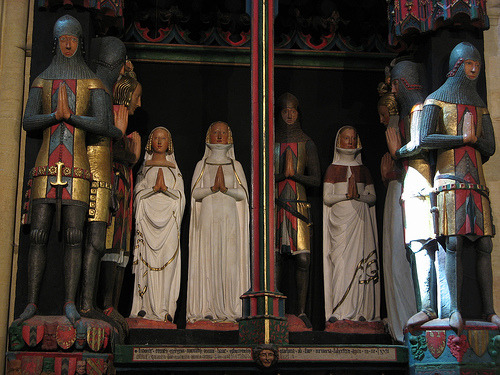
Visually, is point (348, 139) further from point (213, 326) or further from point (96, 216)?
point (96, 216)

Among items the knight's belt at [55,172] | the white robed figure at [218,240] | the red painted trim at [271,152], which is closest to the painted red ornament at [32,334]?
the knight's belt at [55,172]

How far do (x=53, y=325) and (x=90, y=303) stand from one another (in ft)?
1.56

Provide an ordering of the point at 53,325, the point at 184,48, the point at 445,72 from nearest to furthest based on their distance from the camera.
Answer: the point at 53,325
the point at 445,72
the point at 184,48

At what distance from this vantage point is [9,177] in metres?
10.3

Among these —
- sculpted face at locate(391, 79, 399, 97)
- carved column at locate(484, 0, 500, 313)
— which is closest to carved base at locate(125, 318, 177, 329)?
sculpted face at locate(391, 79, 399, 97)

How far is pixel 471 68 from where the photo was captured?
30.5ft

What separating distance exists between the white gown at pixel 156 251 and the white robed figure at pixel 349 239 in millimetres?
1524

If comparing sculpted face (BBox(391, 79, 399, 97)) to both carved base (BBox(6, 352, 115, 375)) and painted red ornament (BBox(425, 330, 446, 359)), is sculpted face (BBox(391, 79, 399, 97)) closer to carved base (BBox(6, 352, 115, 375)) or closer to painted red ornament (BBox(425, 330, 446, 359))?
painted red ornament (BBox(425, 330, 446, 359))

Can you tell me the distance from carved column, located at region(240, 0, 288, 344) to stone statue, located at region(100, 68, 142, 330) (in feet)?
4.14

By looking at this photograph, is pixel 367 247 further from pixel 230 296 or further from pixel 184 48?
pixel 184 48

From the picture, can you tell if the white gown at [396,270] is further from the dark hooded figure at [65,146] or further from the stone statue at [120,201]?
the dark hooded figure at [65,146]

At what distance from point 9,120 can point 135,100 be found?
4.82 ft

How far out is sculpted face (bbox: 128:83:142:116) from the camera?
9.89 metres

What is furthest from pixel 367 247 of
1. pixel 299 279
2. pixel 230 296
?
pixel 230 296
